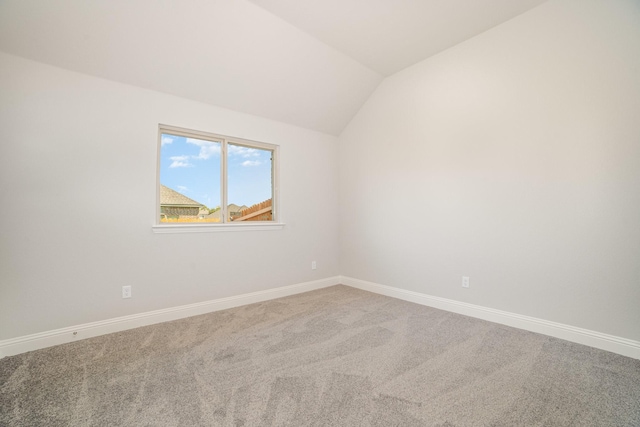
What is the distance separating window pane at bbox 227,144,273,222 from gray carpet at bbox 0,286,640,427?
1.40 m

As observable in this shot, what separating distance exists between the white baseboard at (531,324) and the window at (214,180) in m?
2.01

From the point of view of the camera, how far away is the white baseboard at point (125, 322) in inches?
85.0

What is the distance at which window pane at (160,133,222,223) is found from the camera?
2938 mm

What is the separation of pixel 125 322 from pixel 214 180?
1647 millimetres

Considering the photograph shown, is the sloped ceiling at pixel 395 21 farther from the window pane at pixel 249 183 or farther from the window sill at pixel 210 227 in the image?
the window sill at pixel 210 227

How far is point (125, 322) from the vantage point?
102 inches

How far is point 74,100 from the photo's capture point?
239cm

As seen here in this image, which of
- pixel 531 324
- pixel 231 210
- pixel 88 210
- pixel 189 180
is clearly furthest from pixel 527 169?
pixel 88 210

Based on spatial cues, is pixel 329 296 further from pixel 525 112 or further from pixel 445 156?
pixel 525 112

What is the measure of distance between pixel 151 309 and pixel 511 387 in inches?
117

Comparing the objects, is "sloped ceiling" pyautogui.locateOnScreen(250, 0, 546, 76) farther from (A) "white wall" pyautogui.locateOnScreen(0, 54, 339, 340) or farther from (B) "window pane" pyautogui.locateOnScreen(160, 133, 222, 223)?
(B) "window pane" pyautogui.locateOnScreen(160, 133, 222, 223)

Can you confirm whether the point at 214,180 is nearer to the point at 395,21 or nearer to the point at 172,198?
the point at 172,198

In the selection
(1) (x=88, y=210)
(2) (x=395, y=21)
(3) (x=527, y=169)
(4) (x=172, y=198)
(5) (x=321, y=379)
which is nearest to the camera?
(5) (x=321, y=379)

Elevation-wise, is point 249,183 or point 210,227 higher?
point 249,183
